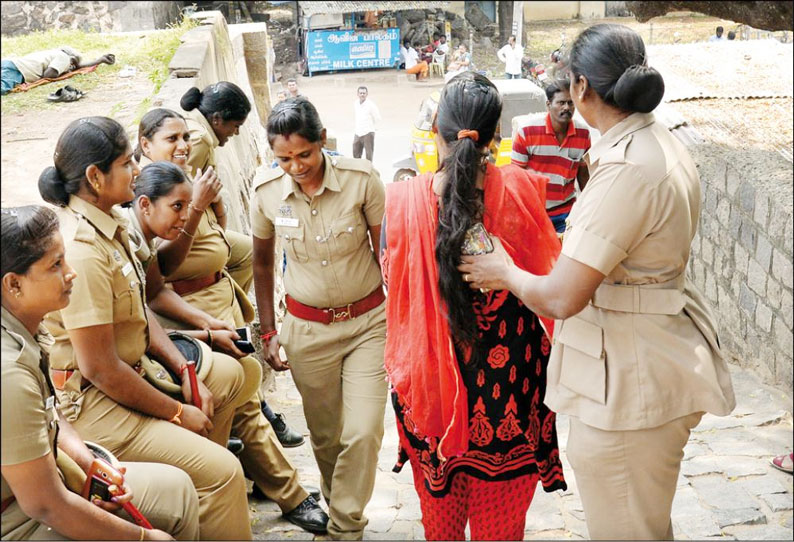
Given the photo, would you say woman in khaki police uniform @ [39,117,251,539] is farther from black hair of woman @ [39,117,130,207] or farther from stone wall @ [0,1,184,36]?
stone wall @ [0,1,184,36]

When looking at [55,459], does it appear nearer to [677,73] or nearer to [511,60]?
[677,73]

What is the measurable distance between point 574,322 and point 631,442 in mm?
385

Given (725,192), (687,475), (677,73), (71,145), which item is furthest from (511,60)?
(71,145)

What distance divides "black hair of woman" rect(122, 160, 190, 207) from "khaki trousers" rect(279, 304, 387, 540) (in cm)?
73

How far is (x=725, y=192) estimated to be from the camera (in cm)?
575

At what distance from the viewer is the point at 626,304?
2.41m

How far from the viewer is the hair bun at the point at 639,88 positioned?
2.30 meters

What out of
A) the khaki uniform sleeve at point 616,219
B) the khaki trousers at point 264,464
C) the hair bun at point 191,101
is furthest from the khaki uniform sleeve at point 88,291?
the hair bun at point 191,101

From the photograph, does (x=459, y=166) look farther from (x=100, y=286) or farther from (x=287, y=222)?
(x=100, y=286)

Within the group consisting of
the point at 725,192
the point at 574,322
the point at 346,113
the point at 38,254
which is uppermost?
the point at 38,254

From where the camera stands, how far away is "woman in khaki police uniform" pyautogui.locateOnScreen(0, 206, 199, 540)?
81.2 inches

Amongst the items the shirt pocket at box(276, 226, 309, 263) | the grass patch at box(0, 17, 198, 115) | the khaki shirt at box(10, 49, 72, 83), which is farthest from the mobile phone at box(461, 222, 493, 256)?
the khaki shirt at box(10, 49, 72, 83)

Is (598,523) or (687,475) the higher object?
(598,523)

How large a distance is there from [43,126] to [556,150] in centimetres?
376
